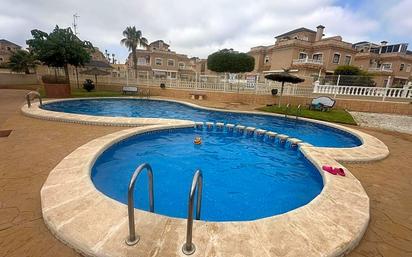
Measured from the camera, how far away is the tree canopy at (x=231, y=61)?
1108 inches

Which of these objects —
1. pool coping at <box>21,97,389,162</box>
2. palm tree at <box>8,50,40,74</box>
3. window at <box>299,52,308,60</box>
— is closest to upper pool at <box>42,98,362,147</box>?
pool coping at <box>21,97,389,162</box>

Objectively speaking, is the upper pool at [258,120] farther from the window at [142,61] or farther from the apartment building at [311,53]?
the window at [142,61]

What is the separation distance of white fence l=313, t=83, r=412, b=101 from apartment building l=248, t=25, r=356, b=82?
14044 mm

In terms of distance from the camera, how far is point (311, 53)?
34250 millimetres

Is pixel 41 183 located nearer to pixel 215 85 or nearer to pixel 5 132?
pixel 5 132

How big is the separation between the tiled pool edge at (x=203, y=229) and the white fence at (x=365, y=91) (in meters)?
15.5

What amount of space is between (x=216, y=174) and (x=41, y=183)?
412 centimetres

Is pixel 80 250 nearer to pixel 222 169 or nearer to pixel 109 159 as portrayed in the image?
pixel 109 159

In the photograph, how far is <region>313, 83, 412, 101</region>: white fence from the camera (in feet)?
45.4

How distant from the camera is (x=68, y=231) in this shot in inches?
97.0

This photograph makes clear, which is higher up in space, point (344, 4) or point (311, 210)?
point (344, 4)

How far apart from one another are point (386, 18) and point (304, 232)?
16.7 metres

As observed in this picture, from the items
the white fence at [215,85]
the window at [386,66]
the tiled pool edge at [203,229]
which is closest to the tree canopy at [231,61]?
the white fence at [215,85]

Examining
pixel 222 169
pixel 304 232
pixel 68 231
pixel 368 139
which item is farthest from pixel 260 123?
pixel 68 231
